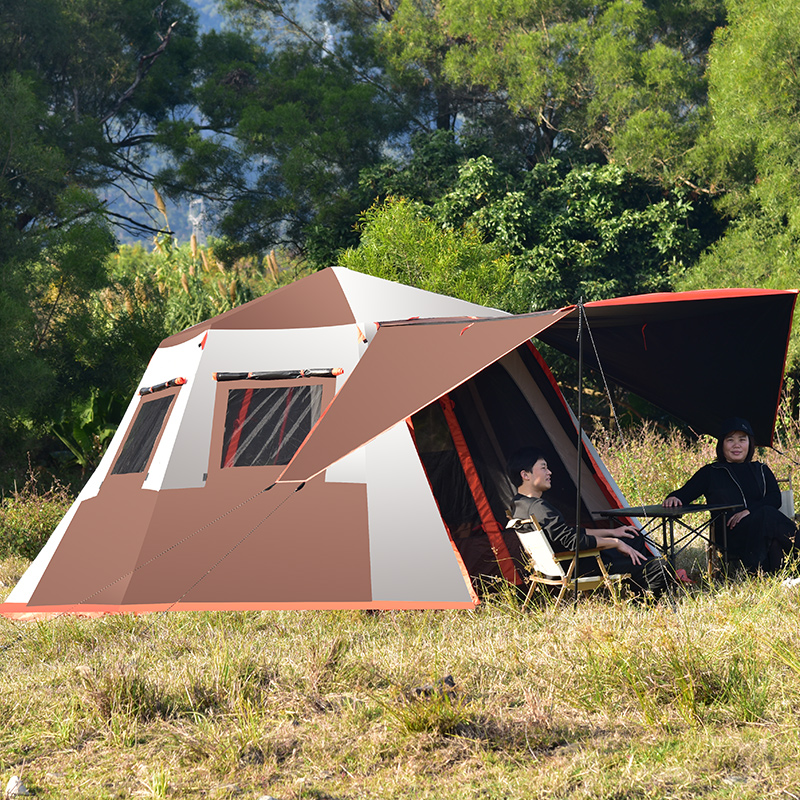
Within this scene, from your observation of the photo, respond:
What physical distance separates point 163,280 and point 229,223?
10.1ft

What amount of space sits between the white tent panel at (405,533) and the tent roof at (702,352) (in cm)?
128

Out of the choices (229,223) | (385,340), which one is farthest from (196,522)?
(229,223)

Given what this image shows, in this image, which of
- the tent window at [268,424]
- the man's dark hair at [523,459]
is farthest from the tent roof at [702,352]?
the tent window at [268,424]

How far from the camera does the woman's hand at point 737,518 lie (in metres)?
5.30

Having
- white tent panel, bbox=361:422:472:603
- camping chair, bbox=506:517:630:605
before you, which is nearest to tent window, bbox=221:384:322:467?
white tent panel, bbox=361:422:472:603

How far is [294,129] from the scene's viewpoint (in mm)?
16781

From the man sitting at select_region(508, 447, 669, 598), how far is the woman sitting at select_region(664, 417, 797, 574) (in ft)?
1.87

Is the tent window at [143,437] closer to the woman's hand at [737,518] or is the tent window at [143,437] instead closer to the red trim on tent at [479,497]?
the red trim on tent at [479,497]

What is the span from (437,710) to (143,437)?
11.3ft

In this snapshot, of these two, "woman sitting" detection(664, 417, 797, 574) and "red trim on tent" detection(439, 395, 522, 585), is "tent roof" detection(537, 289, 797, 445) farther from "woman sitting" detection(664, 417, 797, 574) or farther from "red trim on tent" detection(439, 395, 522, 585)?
"red trim on tent" detection(439, 395, 522, 585)

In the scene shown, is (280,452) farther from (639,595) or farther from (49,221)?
(49,221)

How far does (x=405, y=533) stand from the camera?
5035 mm

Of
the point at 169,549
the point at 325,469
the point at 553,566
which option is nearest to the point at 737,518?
the point at 553,566

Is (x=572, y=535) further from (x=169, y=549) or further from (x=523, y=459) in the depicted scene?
(x=169, y=549)
